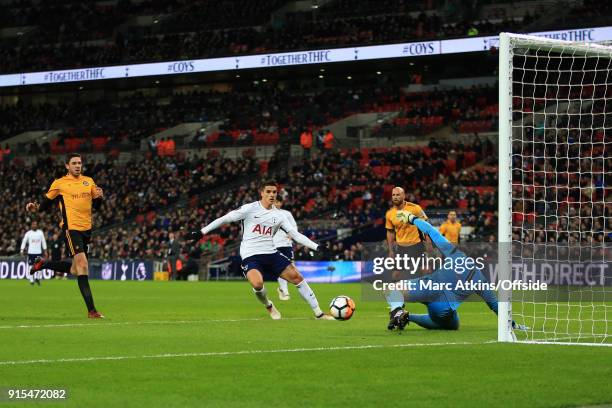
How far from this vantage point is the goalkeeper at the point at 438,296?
1250 centimetres

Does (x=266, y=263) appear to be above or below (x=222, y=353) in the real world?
above

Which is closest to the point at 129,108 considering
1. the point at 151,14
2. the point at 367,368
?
the point at 151,14

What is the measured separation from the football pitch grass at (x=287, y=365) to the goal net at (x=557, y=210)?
126cm

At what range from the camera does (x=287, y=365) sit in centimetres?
902

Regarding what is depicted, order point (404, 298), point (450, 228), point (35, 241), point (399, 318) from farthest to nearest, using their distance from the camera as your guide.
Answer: point (35, 241) < point (450, 228) < point (404, 298) < point (399, 318)

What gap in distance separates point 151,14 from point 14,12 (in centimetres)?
957

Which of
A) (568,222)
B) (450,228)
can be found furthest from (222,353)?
(568,222)

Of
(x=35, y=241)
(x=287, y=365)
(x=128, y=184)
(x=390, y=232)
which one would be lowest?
(x=287, y=365)

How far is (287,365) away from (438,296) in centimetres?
432

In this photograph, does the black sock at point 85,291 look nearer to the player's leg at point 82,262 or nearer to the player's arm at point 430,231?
the player's leg at point 82,262

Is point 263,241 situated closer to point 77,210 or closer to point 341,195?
point 77,210

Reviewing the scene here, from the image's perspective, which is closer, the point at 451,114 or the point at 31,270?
the point at 31,270

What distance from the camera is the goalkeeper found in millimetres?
12500

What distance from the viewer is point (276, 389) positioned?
24.6ft
